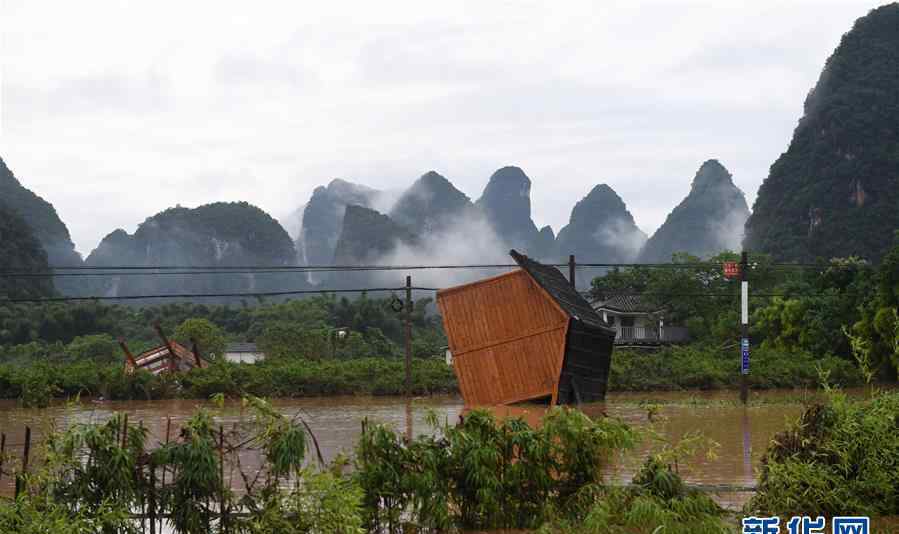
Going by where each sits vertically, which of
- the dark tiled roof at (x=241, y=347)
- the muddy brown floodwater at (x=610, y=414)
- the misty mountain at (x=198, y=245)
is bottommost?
the muddy brown floodwater at (x=610, y=414)

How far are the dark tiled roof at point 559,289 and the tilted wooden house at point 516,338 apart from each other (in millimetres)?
24

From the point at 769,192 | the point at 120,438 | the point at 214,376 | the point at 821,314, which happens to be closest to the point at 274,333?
the point at 214,376

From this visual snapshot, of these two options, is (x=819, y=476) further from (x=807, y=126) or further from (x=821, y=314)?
(x=807, y=126)

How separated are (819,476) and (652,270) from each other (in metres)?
41.5

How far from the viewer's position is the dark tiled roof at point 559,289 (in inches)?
712

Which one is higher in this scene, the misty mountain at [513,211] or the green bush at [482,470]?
the misty mountain at [513,211]

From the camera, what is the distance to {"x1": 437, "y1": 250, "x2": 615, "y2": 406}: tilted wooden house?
18094mm

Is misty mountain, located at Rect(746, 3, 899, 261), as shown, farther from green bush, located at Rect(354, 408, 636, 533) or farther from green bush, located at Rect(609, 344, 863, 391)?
green bush, located at Rect(354, 408, 636, 533)

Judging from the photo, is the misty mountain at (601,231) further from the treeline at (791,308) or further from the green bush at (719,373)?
the green bush at (719,373)

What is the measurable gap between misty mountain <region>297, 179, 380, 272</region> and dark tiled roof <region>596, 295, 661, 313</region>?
73642mm

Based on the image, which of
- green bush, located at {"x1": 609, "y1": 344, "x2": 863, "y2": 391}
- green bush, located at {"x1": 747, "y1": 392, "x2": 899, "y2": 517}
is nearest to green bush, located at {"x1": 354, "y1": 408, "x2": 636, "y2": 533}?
green bush, located at {"x1": 747, "y1": 392, "x2": 899, "y2": 517}

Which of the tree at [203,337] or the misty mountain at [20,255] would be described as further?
the misty mountain at [20,255]

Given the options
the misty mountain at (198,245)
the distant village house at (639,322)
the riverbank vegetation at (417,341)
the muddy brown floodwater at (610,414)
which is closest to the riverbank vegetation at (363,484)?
the muddy brown floodwater at (610,414)

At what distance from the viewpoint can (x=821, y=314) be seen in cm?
2962
